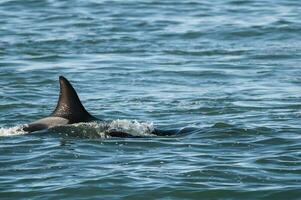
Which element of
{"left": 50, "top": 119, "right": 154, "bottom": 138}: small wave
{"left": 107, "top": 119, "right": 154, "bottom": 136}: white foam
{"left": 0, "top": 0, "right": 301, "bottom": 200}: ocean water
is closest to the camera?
{"left": 0, "top": 0, "right": 301, "bottom": 200}: ocean water

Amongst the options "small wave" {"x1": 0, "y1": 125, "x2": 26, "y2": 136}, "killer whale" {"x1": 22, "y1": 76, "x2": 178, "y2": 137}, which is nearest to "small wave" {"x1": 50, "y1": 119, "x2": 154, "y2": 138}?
"killer whale" {"x1": 22, "y1": 76, "x2": 178, "y2": 137}

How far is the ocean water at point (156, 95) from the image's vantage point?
1148 cm

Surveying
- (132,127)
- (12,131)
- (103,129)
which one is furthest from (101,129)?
(12,131)

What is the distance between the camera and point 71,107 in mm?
14102

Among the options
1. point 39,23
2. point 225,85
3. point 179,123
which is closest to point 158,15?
point 39,23

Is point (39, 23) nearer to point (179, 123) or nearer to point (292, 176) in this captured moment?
point (179, 123)

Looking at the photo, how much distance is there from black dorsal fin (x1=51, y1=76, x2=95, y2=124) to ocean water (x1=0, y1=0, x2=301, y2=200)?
0.20 meters

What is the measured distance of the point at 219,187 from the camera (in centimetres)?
1110

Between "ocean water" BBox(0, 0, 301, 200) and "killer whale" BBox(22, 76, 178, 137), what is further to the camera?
"killer whale" BBox(22, 76, 178, 137)

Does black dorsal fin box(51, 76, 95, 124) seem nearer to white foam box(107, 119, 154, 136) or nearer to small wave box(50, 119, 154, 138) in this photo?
small wave box(50, 119, 154, 138)

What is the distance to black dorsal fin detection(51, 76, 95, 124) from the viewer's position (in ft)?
46.1

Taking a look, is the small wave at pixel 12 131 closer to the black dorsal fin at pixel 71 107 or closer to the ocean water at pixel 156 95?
the ocean water at pixel 156 95

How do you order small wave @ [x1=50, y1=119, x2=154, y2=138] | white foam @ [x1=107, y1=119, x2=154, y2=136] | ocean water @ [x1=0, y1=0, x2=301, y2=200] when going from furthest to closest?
1. white foam @ [x1=107, y1=119, x2=154, y2=136]
2. small wave @ [x1=50, y1=119, x2=154, y2=138]
3. ocean water @ [x1=0, y1=0, x2=301, y2=200]

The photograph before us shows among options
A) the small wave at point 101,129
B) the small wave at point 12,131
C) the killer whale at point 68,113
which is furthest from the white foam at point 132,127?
the small wave at point 12,131
